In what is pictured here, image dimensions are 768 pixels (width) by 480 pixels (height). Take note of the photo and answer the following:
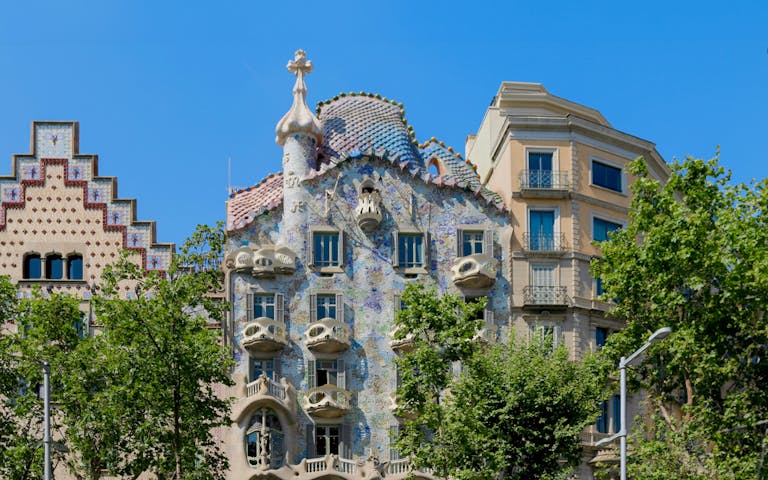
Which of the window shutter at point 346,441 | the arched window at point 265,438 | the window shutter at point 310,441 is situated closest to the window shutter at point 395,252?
the window shutter at point 346,441

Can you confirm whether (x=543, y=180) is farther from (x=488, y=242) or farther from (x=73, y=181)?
(x=73, y=181)

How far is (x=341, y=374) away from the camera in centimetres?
5828

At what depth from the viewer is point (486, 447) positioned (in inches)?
1987

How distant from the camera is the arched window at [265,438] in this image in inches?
2223

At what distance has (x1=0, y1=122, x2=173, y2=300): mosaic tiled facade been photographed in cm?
5903

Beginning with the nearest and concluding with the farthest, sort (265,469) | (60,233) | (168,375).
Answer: (168,375)
(265,469)
(60,233)

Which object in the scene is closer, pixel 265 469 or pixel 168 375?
pixel 168 375

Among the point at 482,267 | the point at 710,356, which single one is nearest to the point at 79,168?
the point at 482,267

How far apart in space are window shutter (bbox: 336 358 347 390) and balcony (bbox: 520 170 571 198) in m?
9.75

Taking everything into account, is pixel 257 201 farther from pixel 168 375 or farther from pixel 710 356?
pixel 710 356

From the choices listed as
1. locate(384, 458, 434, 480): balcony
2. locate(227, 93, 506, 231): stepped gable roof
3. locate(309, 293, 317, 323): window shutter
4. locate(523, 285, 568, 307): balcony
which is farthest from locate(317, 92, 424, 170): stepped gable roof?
locate(384, 458, 434, 480): balcony

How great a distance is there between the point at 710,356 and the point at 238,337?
59.6 ft

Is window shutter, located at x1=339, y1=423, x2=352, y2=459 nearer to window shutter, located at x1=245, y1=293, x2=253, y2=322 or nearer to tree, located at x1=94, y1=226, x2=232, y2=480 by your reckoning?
window shutter, located at x1=245, y1=293, x2=253, y2=322

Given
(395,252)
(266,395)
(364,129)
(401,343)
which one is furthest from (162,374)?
(364,129)
